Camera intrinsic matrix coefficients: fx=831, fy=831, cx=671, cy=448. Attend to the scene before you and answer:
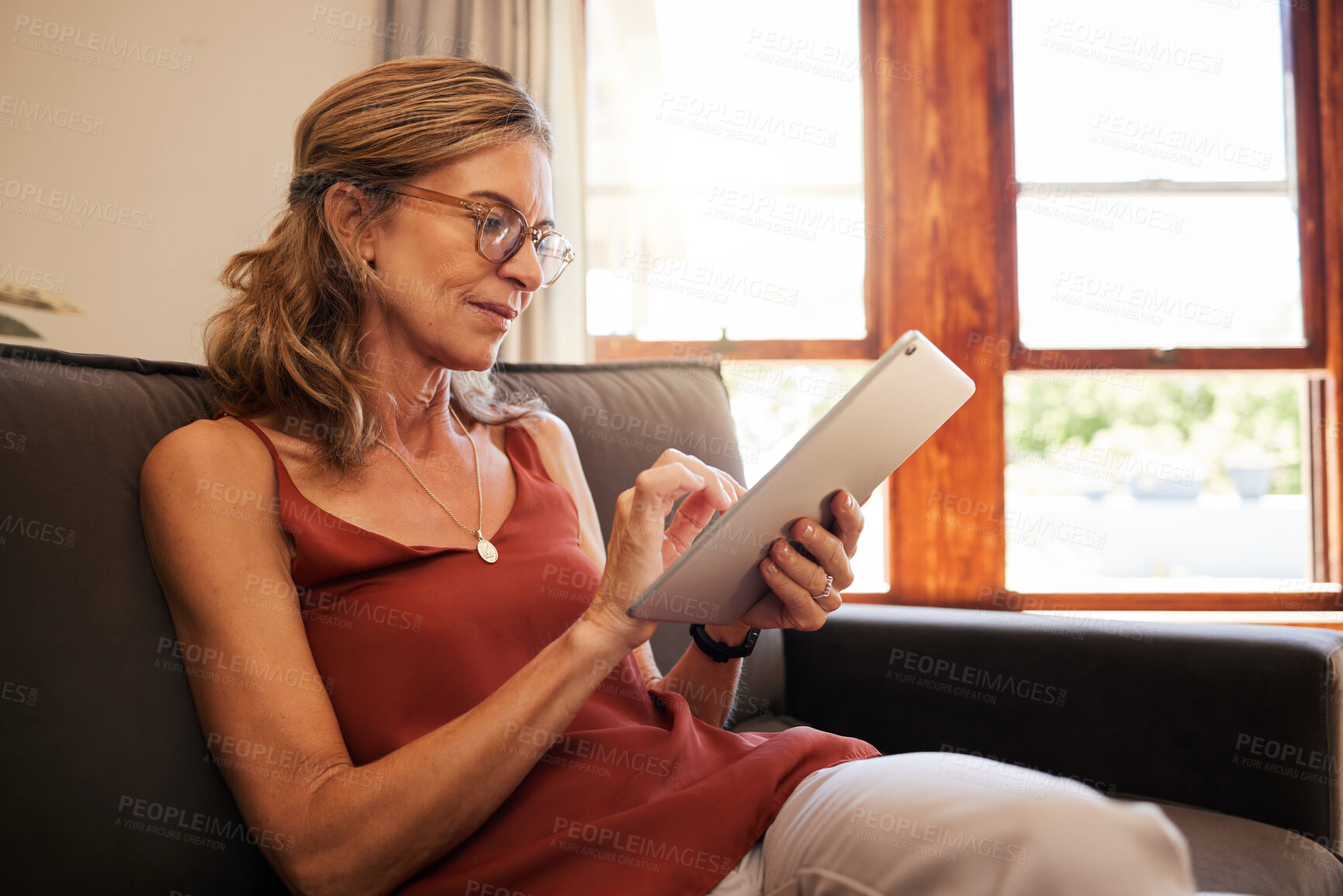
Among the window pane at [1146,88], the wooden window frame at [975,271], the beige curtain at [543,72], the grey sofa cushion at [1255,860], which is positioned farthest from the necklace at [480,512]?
the window pane at [1146,88]

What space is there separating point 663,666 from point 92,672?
746 mm

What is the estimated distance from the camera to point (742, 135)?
2.31m

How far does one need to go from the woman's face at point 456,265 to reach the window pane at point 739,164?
1228 millimetres

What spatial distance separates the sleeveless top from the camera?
2.48ft

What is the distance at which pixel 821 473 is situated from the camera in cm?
77

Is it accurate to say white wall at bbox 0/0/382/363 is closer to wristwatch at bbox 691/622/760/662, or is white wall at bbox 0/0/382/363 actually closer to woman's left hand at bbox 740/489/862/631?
wristwatch at bbox 691/622/760/662

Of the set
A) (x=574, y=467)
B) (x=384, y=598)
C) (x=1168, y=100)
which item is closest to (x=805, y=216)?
(x=1168, y=100)

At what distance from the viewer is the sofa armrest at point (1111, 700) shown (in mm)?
1038

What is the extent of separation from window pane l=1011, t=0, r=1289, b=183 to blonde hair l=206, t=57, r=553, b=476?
1812 millimetres

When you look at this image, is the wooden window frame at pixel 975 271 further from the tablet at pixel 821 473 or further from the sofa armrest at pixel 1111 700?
the tablet at pixel 821 473

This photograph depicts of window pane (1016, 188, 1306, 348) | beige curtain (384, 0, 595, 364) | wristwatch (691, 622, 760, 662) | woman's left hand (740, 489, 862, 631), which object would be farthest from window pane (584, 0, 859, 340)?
woman's left hand (740, 489, 862, 631)

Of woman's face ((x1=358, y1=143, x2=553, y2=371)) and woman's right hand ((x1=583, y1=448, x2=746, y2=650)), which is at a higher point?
woman's face ((x1=358, y1=143, x2=553, y2=371))

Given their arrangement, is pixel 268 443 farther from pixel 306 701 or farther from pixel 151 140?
pixel 151 140

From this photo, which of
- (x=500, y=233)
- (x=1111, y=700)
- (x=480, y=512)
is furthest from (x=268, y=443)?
(x=1111, y=700)
